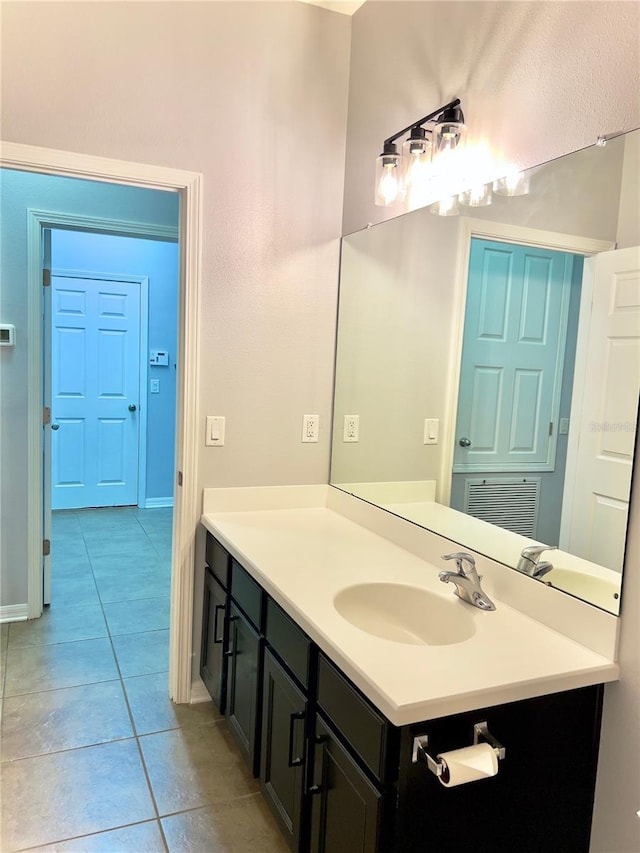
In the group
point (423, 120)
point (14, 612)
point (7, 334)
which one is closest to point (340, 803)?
point (423, 120)

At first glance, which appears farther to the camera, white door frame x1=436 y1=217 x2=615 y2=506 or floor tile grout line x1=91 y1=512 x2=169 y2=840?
floor tile grout line x1=91 y1=512 x2=169 y2=840

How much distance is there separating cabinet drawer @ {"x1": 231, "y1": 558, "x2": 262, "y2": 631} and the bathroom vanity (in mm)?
12

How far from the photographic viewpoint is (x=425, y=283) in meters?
2.11

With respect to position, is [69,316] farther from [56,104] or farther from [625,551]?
[625,551]

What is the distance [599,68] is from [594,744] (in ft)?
4.88

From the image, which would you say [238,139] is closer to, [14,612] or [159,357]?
[14,612]

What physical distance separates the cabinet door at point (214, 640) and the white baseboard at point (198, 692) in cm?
8

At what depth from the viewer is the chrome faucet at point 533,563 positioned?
1514 mm

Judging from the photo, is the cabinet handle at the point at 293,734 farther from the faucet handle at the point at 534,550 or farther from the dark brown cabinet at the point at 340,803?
the faucet handle at the point at 534,550

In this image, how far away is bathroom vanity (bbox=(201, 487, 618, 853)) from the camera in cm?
120

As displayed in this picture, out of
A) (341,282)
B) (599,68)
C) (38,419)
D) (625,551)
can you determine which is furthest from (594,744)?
(38,419)

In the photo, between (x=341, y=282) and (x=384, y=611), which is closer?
(x=384, y=611)

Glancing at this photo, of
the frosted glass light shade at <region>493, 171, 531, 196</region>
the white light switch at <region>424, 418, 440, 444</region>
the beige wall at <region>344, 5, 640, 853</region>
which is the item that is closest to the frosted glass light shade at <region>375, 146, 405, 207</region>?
the beige wall at <region>344, 5, 640, 853</region>

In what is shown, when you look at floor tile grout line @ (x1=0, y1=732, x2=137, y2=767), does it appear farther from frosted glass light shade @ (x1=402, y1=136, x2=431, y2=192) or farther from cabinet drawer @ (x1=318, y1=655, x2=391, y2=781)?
frosted glass light shade @ (x1=402, y1=136, x2=431, y2=192)
